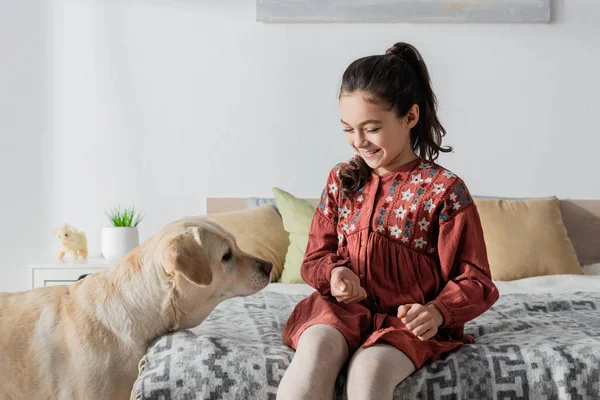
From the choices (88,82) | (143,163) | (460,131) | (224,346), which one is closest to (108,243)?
(143,163)

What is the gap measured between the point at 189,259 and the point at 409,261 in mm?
511

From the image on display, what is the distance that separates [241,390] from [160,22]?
9.18 feet

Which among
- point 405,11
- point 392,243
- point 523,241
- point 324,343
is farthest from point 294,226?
point 324,343

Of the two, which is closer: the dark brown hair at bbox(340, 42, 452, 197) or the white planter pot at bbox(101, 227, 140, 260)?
the dark brown hair at bbox(340, 42, 452, 197)

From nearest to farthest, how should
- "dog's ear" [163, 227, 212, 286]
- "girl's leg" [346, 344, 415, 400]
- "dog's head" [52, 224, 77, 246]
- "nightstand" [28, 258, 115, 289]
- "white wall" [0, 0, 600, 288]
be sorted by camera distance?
"girl's leg" [346, 344, 415, 400] → "dog's ear" [163, 227, 212, 286] → "nightstand" [28, 258, 115, 289] → "dog's head" [52, 224, 77, 246] → "white wall" [0, 0, 600, 288]

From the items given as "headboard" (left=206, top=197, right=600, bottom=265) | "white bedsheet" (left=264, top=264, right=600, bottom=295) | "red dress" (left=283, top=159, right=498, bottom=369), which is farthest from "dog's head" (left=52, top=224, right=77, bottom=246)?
"red dress" (left=283, top=159, right=498, bottom=369)

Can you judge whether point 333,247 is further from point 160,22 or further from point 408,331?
point 160,22

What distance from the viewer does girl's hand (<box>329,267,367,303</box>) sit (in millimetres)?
1646

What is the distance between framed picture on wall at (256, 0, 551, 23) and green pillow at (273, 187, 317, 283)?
976 millimetres

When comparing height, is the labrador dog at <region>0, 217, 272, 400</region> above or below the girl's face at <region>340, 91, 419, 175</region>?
below

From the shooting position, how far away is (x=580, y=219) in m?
3.83

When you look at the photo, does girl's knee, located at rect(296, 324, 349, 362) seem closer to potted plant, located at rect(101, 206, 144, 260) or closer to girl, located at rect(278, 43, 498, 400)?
girl, located at rect(278, 43, 498, 400)

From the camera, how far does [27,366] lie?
1682 millimetres

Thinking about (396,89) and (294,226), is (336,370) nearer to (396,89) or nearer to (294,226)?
(396,89)
